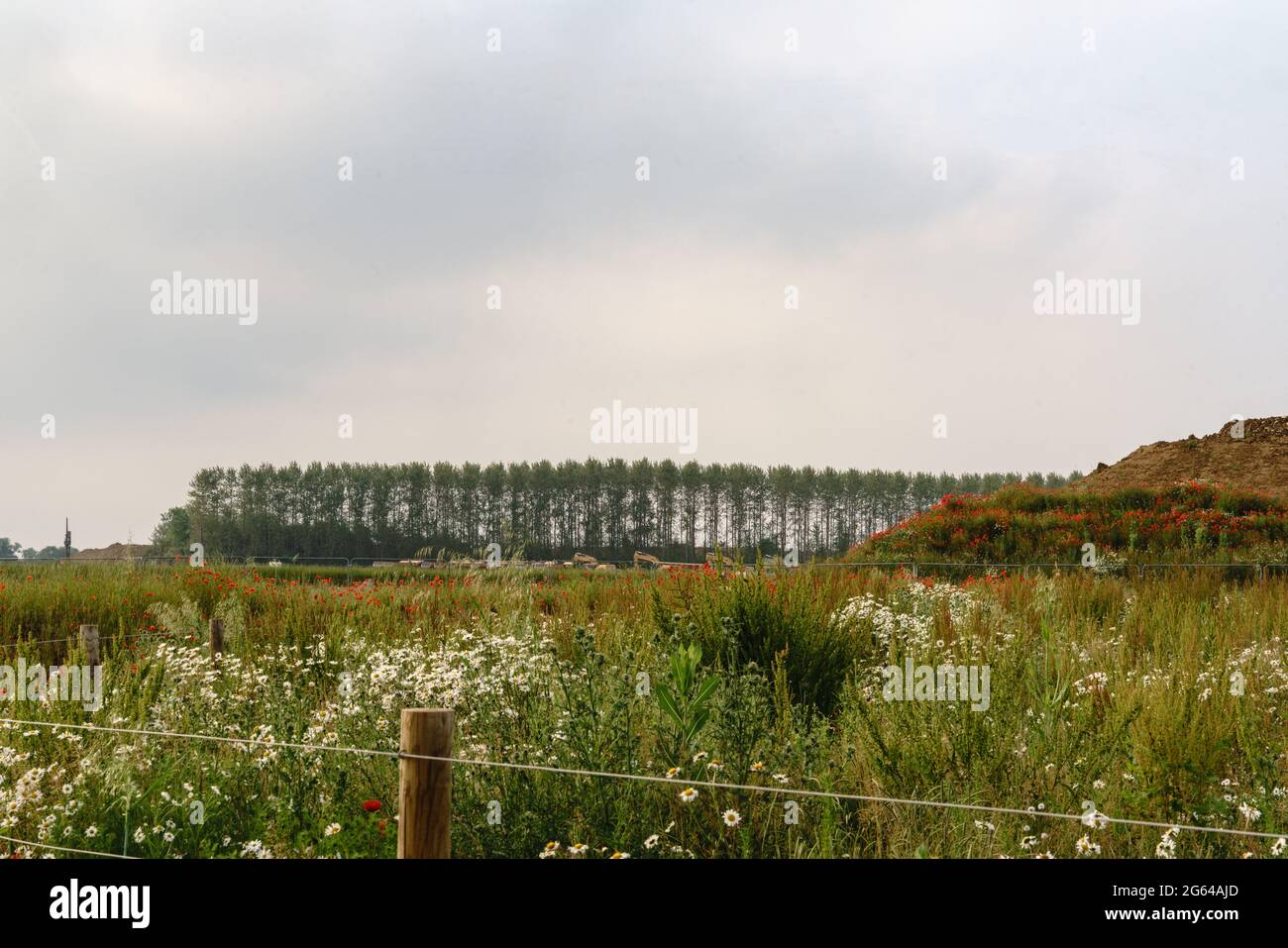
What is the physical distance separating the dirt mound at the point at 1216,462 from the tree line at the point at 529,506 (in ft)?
121

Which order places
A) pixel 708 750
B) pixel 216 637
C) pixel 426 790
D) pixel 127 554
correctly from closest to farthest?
1. pixel 426 790
2. pixel 708 750
3. pixel 216 637
4. pixel 127 554

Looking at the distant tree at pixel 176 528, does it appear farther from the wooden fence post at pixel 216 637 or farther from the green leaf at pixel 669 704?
the green leaf at pixel 669 704

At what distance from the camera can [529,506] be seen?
2768 inches

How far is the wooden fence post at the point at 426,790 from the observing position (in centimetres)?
286

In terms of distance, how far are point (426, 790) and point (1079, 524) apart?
19.4 metres

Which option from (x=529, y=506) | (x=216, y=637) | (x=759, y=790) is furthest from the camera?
(x=529, y=506)

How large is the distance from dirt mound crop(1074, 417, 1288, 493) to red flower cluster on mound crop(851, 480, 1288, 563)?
2.98 m

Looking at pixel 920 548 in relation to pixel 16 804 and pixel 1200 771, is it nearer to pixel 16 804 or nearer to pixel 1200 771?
pixel 1200 771

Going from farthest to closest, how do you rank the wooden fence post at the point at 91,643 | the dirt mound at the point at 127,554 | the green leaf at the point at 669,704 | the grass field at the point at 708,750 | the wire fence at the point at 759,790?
1. the dirt mound at the point at 127,554
2. the wooden fence post at the point at 91,643
3. the green leaf at the point at 669,704
4. the grass field at the point at 708,750
5. the wire fence at the point at 759,790

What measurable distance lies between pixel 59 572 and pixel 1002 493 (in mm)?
20709

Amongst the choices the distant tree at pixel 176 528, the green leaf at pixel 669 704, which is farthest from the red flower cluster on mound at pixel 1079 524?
the distant tree at pixel 176 528

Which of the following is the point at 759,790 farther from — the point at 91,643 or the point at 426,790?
the point at 91,643

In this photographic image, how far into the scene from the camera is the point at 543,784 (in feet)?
13.0

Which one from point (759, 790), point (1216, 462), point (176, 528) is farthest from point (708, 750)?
point (176, 528)
